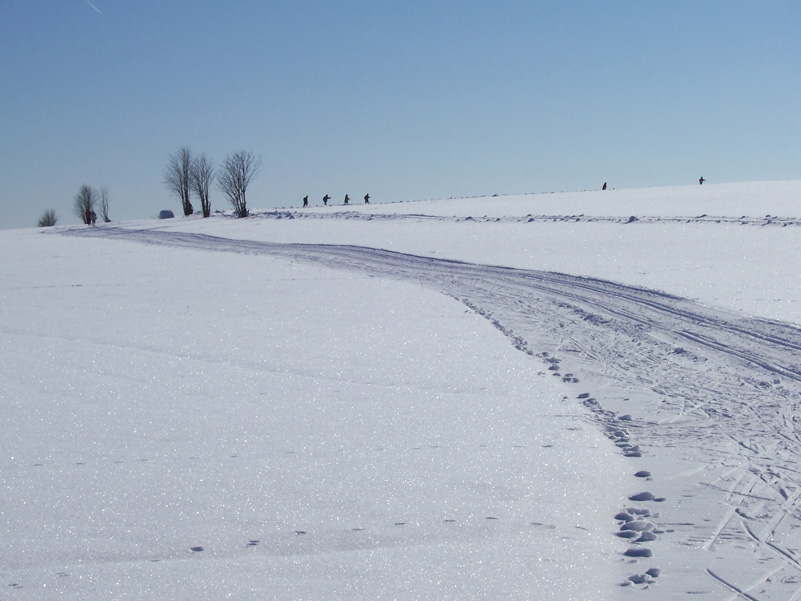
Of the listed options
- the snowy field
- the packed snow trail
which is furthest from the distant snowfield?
the packed snow trail

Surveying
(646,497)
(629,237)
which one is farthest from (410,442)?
(629,237)

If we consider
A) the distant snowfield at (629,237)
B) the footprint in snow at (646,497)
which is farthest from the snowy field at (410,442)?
the distant snowfield at (629,237)

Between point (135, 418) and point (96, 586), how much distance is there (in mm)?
2698

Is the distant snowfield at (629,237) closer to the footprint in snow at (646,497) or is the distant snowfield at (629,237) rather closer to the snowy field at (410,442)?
the snowy field at (410,442)

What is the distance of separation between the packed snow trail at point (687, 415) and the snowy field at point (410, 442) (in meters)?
0.02

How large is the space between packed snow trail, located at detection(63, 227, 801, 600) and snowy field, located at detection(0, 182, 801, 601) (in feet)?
0.07

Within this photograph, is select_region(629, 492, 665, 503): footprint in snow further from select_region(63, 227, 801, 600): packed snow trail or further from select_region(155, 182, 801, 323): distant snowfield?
select_region(155, 182, 801, 323): distant snowfield

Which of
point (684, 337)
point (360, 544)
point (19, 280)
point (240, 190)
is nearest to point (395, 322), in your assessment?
point (684, 337)

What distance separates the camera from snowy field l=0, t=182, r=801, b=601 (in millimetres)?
3574

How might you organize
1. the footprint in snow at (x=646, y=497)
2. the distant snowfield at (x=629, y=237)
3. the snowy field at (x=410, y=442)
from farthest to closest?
the distant snowfield at (x=629, y=237) < the footprint in snow at (x=646, y=497) < the snowy field at (x=410, y=442)

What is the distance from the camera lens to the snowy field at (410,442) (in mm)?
3574

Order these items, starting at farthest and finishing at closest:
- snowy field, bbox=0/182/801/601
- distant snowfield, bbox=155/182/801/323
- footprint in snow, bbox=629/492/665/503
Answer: distant snowfield, bbox=155/182/801/323 < footprint in snow, bbox=629/492/665/503 < snowy field, bbox=0/182/801/601

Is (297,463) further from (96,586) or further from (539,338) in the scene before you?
(539,338)

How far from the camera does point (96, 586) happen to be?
3.37 meters
